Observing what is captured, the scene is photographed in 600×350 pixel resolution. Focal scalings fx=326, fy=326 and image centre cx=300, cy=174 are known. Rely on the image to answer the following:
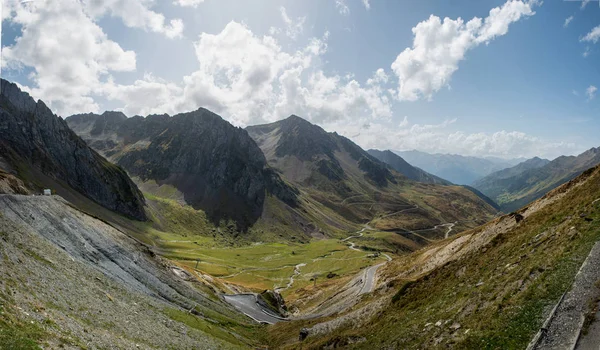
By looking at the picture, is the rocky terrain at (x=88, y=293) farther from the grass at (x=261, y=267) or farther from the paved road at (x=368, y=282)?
the grass at (x=261, y=267)

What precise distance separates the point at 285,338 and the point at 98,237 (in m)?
39.5

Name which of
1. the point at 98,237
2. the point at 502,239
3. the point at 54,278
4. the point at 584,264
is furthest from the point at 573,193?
the point at 98,237

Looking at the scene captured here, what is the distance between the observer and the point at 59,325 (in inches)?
1025

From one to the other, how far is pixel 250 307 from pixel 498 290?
236 feet

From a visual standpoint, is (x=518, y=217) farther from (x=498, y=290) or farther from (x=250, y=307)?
(x=250, y=307)

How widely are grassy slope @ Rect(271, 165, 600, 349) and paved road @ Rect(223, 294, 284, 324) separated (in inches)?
1513

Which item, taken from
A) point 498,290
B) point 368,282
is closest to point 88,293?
point 498,290

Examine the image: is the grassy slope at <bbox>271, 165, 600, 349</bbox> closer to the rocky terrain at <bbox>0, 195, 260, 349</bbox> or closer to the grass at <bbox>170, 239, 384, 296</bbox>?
the rocky terrain at <bbox>0, 195, 260, 349</bbox>

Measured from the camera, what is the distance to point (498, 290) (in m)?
30.1

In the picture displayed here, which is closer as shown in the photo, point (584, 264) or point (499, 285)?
point (584, 264)

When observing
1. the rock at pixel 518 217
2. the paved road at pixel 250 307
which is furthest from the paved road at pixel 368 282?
the rock at pixel 518 217

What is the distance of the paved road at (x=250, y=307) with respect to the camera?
82.2 m

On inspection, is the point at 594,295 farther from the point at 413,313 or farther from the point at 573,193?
the point at 573,193

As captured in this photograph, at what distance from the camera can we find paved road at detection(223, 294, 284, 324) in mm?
82250
